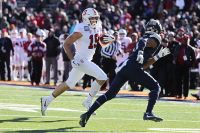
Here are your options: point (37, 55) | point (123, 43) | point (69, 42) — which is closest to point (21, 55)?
point (37, 55)

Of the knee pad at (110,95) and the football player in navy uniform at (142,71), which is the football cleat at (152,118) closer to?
the football player in navy uniform at (142,71)

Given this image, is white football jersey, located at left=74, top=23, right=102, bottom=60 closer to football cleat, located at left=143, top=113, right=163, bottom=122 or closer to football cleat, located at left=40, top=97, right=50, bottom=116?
football cleat, located at left=40, top=97, right=50, bottom=116

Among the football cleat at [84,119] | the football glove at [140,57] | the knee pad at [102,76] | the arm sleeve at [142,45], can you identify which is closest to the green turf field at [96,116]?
the football cleat at [84,119]

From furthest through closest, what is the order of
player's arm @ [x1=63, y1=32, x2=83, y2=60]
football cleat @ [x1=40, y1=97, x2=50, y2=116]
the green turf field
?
football cleat @ [x1=40, y1=97, x2=50, y2=116]
player's arm @ [x1=63, y1=32, x2=83, y2=60]
the green turf field

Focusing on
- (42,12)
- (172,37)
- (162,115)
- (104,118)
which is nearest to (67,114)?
(104,118)

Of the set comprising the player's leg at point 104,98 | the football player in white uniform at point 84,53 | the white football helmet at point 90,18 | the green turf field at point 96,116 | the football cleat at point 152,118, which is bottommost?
the green turf field at point 96,116

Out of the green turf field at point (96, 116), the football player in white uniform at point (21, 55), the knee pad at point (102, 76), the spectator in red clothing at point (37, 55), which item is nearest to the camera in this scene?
the green turf field at point (96, 116)

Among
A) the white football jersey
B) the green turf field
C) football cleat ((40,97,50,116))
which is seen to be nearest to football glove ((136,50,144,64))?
the green turf field

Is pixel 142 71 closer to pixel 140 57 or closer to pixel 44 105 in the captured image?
pixel 140 57

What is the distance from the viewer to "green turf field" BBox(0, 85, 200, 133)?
1126 cm

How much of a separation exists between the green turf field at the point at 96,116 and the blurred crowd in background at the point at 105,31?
6.58ft

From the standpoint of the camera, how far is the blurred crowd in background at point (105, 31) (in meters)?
19.5

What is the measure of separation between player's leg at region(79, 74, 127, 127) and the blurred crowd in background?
18.3 feet

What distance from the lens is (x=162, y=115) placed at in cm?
1388
